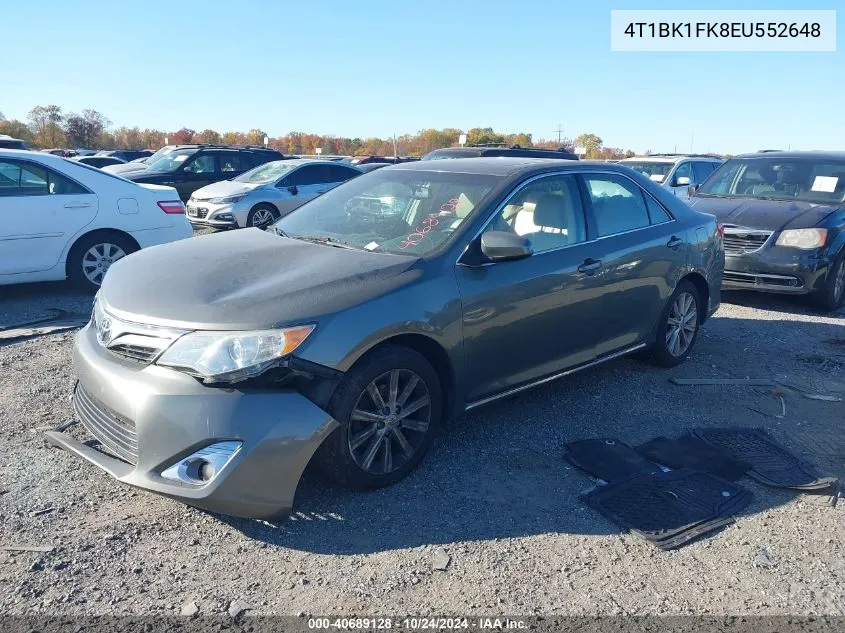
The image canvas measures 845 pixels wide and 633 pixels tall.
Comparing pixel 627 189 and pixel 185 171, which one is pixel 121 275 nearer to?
pixel 627 189

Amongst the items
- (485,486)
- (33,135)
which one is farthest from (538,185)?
(33,135)

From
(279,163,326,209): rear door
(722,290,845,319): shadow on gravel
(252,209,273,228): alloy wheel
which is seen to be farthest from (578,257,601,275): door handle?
(279,163,326,209): rear door

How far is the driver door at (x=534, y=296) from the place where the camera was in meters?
3.92

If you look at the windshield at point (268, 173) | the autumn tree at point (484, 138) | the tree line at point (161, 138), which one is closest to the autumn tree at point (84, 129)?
the tree line at point (161, 138)

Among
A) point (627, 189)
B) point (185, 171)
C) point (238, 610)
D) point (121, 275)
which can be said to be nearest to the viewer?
point (238, 610)

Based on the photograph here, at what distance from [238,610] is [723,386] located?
4.13 meters

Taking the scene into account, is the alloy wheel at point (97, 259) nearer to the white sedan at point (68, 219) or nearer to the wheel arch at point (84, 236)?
the white sedan at point (68, 219)

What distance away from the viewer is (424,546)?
10.4ft

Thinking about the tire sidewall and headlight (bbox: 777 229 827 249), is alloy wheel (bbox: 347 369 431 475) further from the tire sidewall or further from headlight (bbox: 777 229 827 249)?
the tire sidewall

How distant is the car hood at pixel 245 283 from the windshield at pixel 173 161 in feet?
40.3

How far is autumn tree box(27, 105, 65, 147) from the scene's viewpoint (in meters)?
54.5

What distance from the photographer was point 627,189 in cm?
525

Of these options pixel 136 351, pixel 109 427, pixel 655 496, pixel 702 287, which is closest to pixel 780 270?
pixel 702 287

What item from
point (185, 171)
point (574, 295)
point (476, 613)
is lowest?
point (476, 613)
